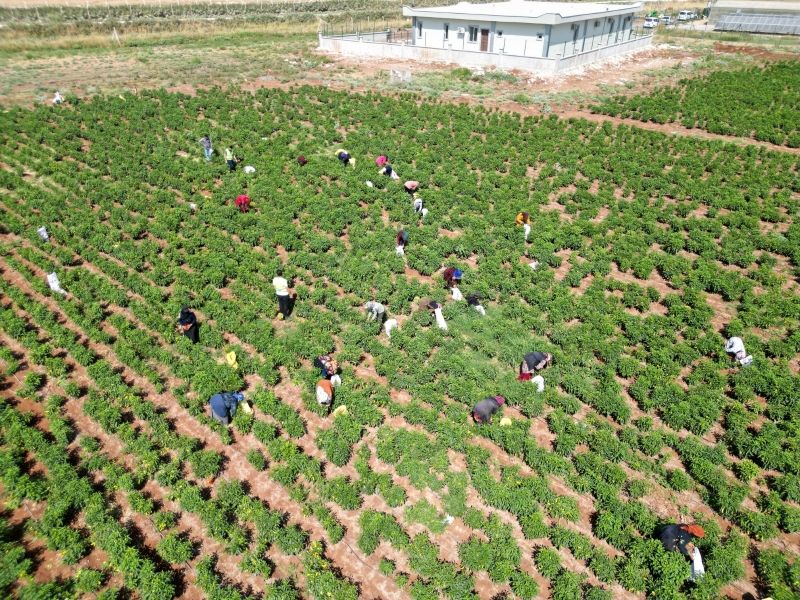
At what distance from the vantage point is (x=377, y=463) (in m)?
10.4

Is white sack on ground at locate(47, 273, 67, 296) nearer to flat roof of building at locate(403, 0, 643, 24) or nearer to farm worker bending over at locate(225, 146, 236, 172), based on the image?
farm worker bending over at locate(225, 146, 236, 172)

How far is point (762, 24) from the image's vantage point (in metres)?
57.7

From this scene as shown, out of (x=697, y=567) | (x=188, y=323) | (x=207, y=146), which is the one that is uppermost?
(x=207, y=146)

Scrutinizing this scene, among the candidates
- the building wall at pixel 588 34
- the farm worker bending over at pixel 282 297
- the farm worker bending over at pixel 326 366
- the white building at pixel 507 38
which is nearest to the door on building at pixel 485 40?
the white building at pixel 507 38

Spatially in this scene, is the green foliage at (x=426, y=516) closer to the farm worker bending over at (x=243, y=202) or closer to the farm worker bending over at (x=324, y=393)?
the farm worker bending over at (x=324, y=393)

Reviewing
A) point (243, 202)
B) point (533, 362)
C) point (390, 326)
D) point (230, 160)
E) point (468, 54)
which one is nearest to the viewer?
point (533, 362)

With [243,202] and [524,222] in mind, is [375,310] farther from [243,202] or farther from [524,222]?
[243,202]

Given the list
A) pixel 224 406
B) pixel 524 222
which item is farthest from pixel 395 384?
pixel 524 222

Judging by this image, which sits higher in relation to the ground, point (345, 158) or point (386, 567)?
point (345, 158)

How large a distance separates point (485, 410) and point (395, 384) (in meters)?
2.32

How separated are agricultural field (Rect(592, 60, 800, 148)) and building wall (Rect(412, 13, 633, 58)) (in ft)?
29.5

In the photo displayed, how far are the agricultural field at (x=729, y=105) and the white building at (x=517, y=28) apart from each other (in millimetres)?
9182

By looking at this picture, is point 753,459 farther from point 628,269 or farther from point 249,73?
point 249,73

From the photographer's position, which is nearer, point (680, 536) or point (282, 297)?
point (680, 536)
